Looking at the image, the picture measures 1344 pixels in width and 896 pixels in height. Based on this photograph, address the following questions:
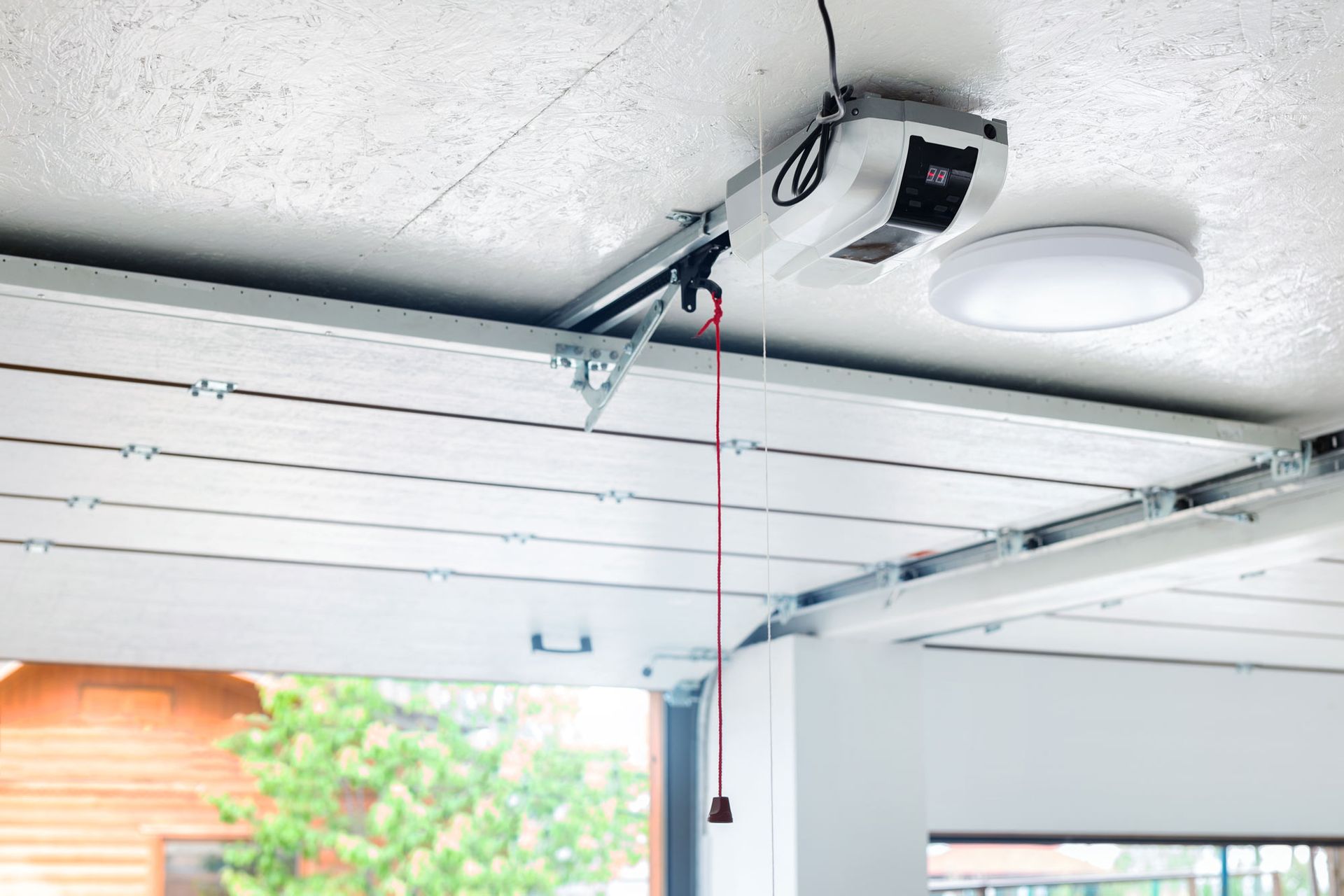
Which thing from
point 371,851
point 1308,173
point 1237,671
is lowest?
point 371,851

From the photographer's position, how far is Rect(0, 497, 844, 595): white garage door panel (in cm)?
451

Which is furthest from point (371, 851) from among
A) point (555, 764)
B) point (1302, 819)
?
point (1302, 819)

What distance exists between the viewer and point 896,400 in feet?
11.5

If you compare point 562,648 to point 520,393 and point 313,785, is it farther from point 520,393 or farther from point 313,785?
point 313,785

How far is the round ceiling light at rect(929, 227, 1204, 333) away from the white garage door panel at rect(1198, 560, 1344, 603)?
260 cm

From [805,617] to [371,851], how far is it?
21.6 feet

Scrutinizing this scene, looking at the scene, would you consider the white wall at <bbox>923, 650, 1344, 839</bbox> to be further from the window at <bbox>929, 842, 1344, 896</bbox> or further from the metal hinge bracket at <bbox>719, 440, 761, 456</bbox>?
the metal hinge bracket at <bbox>719, 440, 761, 456</bbox>

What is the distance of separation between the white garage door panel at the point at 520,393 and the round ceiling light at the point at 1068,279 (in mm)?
585

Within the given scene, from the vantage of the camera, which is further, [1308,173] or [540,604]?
[540,604]

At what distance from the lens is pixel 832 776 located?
5938 millimetres

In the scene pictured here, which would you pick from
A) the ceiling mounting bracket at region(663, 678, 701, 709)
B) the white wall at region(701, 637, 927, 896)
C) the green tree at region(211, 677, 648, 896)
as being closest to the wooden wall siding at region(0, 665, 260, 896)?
the green tree at region(211, 677, 648, 896)

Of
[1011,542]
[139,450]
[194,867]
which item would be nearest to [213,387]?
[139,450]

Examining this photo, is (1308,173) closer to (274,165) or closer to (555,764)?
(274,165)

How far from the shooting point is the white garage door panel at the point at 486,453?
354 centimetres
